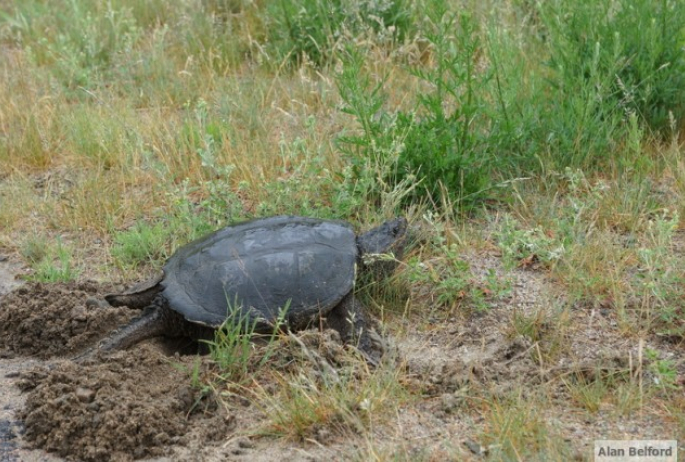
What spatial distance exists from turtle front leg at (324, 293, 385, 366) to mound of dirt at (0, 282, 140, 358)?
0.83m

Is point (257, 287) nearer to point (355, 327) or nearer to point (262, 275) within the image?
point (262, 275)

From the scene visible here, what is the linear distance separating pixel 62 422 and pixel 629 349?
2.04m

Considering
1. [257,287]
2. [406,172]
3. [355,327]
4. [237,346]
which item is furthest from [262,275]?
[406,172]

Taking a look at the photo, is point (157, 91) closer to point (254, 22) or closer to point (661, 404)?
point (254, 22)

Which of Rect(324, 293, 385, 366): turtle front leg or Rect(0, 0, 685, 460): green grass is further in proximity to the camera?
Rect(324, 293, 385, 366): turtle front leg

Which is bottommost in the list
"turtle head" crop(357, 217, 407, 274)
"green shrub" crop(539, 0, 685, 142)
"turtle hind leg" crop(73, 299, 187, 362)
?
"turtle hind leg" crop(73, 299, 187, 362)

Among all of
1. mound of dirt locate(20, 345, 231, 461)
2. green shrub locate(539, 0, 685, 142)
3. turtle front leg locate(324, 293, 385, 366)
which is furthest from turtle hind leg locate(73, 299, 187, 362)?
green shrub locate(539, 0, 685, 142)

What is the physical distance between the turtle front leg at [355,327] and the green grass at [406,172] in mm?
148

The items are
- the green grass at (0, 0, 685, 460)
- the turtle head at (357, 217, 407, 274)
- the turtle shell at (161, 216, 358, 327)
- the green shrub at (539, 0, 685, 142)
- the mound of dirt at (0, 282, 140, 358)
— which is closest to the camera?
the green grass at (0, 0, 685, 460)

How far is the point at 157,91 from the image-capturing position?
545 centimetres

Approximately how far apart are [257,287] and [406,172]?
1138mm

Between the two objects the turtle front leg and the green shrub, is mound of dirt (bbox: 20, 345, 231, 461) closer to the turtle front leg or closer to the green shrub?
the turtle front leg

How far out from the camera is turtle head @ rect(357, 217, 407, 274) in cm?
350

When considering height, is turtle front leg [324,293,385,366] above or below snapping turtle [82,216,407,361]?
below
